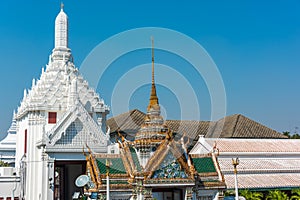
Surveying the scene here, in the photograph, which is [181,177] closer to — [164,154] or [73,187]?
[164,154]

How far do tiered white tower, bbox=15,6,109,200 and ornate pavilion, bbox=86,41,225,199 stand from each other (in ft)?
25.7

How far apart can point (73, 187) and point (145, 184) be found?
13.3 m

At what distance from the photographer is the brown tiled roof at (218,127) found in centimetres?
3750

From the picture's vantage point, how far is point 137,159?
16.7m

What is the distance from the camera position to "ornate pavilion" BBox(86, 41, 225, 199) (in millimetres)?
15680

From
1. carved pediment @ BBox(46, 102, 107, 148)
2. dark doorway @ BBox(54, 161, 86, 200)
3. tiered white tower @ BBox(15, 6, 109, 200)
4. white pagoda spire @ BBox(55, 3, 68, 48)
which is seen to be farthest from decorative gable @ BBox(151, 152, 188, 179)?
white pagoda spire @ BBox(55, 3, 68, 48)

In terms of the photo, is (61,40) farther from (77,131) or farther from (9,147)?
(9,147)

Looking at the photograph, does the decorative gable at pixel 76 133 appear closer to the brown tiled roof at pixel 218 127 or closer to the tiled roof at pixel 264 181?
the tiled roof at pixel 264 181

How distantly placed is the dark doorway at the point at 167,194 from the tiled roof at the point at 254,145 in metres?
8.96

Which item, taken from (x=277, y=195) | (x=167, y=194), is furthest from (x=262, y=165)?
(x=167, y=194)

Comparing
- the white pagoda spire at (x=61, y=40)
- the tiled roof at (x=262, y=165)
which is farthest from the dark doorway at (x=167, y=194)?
the white pagoda spire at (x=61, y=40)

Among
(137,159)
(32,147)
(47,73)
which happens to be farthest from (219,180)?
(47,73)

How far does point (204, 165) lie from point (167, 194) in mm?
1975

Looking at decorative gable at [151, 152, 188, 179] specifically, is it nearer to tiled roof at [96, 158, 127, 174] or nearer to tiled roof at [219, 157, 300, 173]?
tiled roof at [96, 158, 127, 174]
